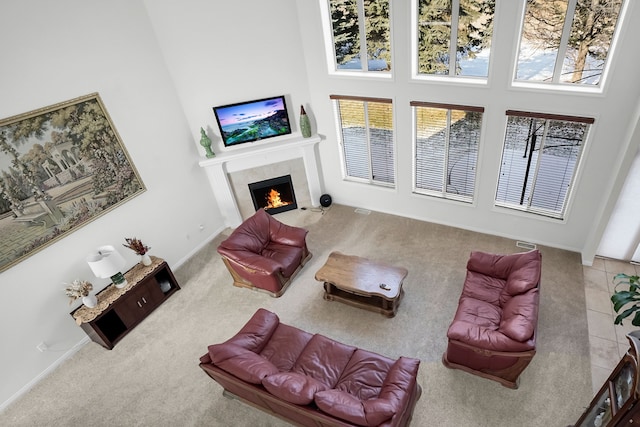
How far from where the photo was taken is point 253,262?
5.39 metres

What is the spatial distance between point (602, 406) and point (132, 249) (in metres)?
5.79

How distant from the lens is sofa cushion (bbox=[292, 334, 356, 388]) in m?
3.94

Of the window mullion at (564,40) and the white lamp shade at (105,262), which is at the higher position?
the window mullion at (564,40)

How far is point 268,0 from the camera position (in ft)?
18.2

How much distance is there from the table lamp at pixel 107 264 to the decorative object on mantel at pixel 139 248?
0.31 meters

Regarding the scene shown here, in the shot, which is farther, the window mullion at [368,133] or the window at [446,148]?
the window mullion at [368,133]

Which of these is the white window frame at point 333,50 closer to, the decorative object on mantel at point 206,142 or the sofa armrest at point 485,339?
the decorative object on mantel at point 206,142

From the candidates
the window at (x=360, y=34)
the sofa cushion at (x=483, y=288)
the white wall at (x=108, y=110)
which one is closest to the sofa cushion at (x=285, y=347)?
the sofa cushion at (x=483, y=288)

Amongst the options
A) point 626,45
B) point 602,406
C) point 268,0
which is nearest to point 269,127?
point 268,0

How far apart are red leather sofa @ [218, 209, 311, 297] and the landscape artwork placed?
5.96ft

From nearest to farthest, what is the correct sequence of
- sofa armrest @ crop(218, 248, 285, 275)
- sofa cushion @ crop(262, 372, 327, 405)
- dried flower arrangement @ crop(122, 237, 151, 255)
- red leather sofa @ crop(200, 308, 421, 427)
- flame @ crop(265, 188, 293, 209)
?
red leather sofa @ crop(200, 308, 421, 427) → sofa cushion @ crop(262, 372, 327, 405) → sofa armrest @ crop(218, 248, 285, 275) → dried flower arrangement @ crop(122, 237, 151, 255) → flame @ crop(265, 188, 293, 209)

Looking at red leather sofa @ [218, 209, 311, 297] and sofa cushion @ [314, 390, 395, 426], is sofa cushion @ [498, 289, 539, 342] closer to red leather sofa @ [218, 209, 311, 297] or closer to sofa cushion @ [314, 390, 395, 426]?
sofa cushion @ [314, 390, 395, 426]

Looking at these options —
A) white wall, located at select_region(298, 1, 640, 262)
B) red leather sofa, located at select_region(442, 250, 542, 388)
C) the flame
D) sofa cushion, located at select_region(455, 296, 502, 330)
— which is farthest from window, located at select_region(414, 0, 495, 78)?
the flame

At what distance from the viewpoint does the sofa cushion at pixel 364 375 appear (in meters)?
3.72
